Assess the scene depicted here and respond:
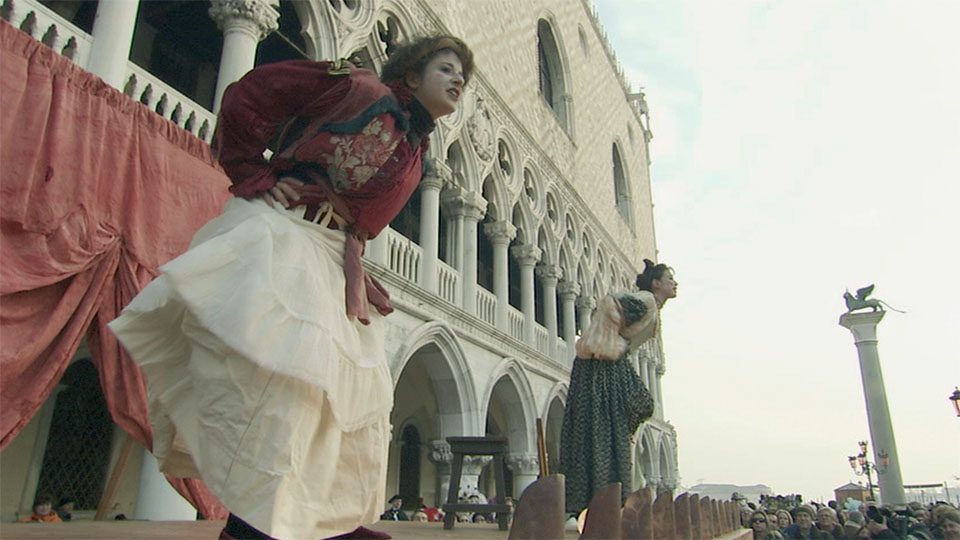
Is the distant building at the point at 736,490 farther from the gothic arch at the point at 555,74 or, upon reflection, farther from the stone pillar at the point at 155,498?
the stone pillar at the point at 155,498

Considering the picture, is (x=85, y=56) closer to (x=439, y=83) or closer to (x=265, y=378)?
(x=439, y=83)

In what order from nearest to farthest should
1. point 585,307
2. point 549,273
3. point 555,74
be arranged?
1. point 549,273
2. point 585,307
3. point 555,74

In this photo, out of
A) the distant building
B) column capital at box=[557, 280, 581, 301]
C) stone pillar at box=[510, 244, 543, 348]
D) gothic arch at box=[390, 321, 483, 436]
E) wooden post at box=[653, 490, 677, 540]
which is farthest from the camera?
the distant building

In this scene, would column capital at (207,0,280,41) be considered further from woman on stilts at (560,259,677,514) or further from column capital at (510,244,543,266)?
column capital at (510,244,543,266)

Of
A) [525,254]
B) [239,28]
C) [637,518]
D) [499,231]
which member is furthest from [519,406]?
[637,518]

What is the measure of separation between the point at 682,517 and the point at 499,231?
30.5 feet

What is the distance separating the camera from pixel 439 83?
1852 mm

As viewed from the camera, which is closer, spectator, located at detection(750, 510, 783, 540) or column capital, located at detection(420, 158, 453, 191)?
spectator, located at detection(750, 510, 783, 540)

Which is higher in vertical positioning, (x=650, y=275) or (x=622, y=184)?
(x=622, y=184)

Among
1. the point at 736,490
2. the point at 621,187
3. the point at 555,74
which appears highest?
the point at 555,74

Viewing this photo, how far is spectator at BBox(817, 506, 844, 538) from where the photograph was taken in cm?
674

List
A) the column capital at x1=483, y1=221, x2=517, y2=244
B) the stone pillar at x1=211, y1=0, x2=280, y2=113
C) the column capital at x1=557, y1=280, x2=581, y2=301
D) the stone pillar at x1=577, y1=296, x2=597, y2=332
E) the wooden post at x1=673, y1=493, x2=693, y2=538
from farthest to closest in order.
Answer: the stone pillar at x1=577, y1=296, x2=597, y2=332 → the column capital at x1=557, y1=280, x2=581, y2=301 → the column capital at x1=483, y1=221, x2=517, y2=244 → the stone pillar at x1=211, y1=0, x2=280, y2=113 → the wooden post at x1=673, y1=493, x2=693, y2=538

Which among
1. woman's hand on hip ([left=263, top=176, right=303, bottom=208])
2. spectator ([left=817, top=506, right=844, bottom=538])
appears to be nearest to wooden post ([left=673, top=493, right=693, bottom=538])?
woman's hand on hip ([left=263, top=176, right=303, bottom=208])

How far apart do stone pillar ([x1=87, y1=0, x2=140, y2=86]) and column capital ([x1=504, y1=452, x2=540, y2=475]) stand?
860cm
